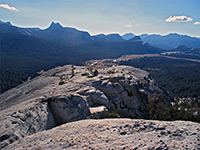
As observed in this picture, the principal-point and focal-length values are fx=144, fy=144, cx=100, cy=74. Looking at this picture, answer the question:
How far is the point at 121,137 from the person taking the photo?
10.5 meters

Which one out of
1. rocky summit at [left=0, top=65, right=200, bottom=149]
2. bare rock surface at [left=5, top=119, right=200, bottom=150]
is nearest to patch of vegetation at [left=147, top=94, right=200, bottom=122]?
rocky summit at [left=0, top=65, right=200, bottom=149]

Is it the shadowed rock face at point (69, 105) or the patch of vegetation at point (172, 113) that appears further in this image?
the patch of vegetation at point (172, 113)

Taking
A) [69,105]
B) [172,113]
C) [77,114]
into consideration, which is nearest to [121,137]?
[77,114]

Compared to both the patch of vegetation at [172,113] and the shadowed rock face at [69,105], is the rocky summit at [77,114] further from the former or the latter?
the patch of vegetation at [172,113]

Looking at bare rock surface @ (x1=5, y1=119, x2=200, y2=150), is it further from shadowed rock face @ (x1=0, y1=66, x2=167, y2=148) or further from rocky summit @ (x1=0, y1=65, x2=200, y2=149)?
shadowed rock face @ (x1=0, y1=66, x2=167, y2=148)

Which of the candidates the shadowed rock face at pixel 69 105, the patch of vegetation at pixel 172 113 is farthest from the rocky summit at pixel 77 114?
the patch of vegetation at pixel 172 113

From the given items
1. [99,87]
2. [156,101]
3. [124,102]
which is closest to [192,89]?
[156,101]

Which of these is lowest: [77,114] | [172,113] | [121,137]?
[172,113]

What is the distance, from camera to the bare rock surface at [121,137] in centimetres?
912

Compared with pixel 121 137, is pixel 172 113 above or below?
below

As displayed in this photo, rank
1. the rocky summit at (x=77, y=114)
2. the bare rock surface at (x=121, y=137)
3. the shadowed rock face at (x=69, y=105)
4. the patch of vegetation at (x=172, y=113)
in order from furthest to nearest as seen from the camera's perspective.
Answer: the patch of vegetation at (x=172, y=113) < the shadowed rock face at (x=69, y=105) < the rocky summit at (x=77, y=114) < the bare rock surface at (x=121, y=137)

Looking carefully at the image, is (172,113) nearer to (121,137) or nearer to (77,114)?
(77,114)

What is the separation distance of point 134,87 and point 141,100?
3.19 m

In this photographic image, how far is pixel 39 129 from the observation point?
15.7 metres
